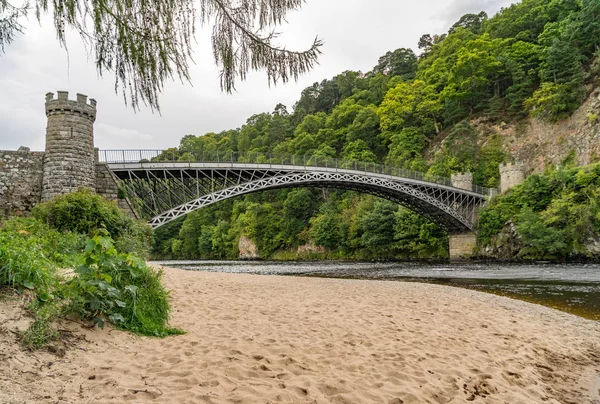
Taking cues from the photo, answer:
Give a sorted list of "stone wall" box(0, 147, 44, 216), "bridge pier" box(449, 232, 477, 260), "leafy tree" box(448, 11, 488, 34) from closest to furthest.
Result: "stone wall" box(0, 147, 44, 216) < "bridge pier" box(449, 232, 477, 260) < "leafy tree" box(448, 11, 488, 34)

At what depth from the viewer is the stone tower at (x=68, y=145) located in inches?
642

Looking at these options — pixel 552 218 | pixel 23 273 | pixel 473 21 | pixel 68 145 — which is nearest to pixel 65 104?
pixel 68 145

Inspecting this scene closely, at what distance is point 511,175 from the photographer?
118 ft

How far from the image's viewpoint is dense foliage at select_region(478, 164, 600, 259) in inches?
927

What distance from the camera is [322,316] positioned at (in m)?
6.20

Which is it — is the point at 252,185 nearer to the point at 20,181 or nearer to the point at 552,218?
the point at 20,181

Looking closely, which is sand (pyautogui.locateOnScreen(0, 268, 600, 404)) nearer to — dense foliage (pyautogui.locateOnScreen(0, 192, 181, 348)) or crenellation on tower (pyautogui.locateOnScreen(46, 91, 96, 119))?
dense foliage (pyautogui.locateOnScreen(0, 192, 181, 348))

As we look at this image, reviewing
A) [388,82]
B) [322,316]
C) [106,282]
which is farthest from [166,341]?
[388,82]

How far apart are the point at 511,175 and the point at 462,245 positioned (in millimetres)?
8155

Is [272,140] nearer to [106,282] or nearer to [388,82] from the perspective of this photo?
[388,82]

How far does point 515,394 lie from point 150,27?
457cm

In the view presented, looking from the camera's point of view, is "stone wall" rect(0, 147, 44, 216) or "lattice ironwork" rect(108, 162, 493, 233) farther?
"lattice ironwork" rect(108, 162, 493, 233)

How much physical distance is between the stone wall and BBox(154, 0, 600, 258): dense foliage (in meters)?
10.9

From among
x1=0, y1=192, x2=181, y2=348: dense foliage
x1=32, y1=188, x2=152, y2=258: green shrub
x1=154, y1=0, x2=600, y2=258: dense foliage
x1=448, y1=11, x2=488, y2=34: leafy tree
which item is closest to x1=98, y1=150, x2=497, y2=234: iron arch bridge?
x1=154, y1=0, x2=600, y2=258: dense foliage
